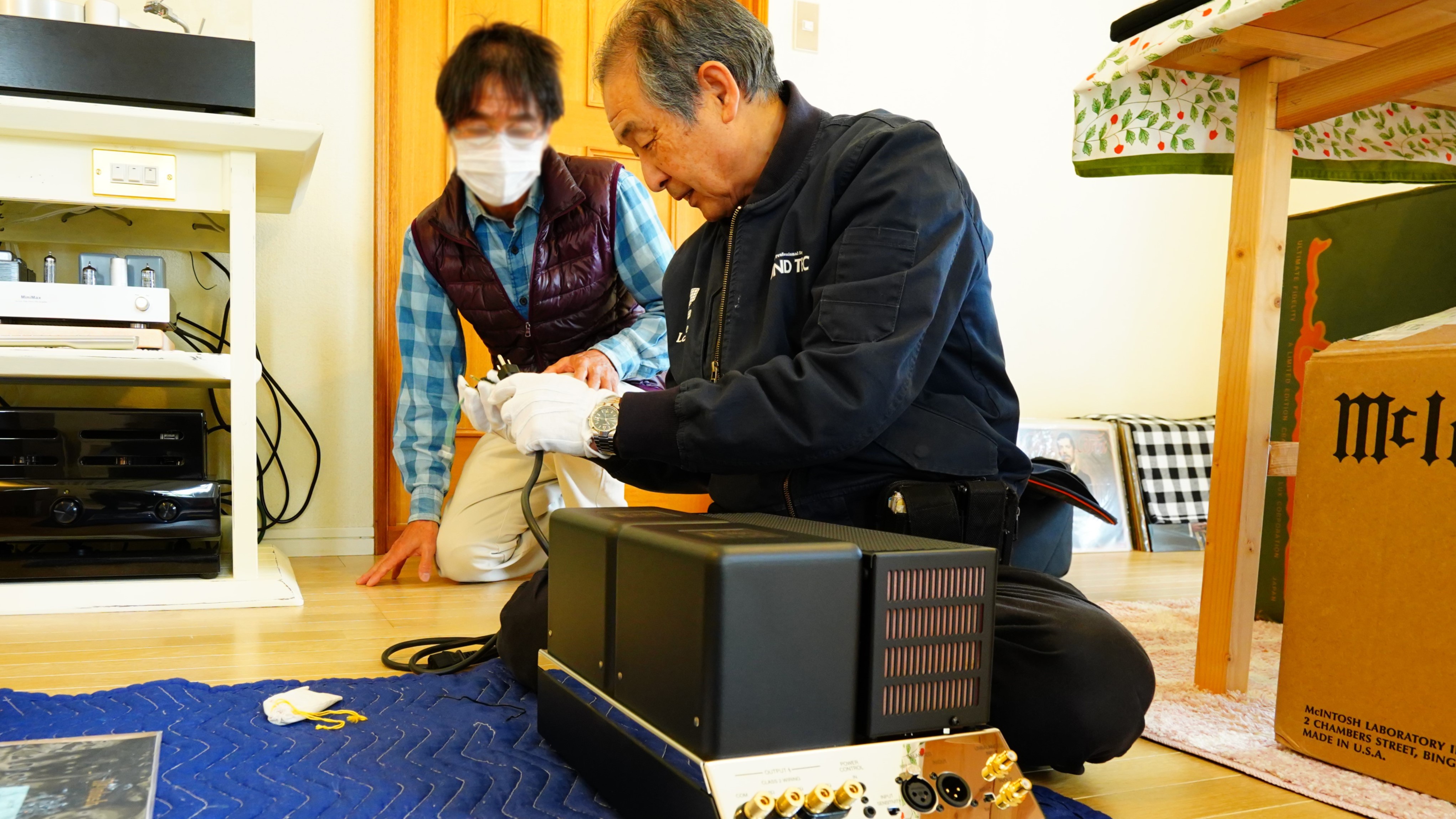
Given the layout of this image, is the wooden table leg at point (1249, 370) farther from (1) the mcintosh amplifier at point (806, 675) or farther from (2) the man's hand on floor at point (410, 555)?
(2) the man's hand on floor at point (410, 555)

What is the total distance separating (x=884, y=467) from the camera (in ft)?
3.19

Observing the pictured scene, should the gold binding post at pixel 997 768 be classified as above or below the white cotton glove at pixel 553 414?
below

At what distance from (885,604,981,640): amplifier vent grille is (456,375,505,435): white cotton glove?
2.01 feet

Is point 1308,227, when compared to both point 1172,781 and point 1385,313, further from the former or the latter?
point 1172,781

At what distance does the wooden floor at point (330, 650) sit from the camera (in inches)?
35.7

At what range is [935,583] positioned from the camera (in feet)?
2.17

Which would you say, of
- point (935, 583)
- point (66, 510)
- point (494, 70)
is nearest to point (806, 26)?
point (494, 70)

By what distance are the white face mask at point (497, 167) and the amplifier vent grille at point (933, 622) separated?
142 centimetres

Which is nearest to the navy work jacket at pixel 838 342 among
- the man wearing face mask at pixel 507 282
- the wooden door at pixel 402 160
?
the man wearing face mask at pixel 507 282

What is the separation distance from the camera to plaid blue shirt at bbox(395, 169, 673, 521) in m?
1.92

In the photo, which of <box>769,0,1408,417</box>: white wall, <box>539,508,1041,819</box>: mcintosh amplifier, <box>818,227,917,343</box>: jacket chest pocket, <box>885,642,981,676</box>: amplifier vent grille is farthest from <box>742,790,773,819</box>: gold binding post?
<box>769,0,1408,417</box>: white wall

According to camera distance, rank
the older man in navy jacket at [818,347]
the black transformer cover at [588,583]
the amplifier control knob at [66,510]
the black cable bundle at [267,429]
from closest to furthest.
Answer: the black transformer cover at [588,583] < the older man in navy jacket at [818,347] < the amplifier control knob at [66,510] < the black cable bundle at [267,429]

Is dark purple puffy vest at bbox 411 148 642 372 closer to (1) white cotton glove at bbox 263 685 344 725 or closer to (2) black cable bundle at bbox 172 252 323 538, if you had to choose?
(2) black cable bundle at bbox 172 252 323 538

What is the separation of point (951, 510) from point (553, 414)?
1.26 ft
